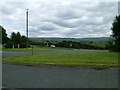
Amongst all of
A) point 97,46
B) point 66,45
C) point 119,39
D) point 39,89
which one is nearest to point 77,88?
point 39,89

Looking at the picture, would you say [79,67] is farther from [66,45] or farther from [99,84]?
[66,45]

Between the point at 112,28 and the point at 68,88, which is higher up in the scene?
the point at 112,28

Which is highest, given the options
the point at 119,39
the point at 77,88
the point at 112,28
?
the point at 112,28

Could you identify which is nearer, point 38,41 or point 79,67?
point 79,67

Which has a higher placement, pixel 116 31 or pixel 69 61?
pixel 116 31

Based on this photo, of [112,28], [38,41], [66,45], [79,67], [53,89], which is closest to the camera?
[53,89]

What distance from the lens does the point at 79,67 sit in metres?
7.61

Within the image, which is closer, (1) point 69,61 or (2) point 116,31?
(1) point 69,61

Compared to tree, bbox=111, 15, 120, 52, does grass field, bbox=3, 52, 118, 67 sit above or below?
below

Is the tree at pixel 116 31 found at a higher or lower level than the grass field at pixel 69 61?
higher

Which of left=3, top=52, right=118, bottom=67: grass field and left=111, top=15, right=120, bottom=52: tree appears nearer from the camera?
left=3, top=52, right=118, bottom=67: grass field

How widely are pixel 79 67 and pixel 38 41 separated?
2112 inches

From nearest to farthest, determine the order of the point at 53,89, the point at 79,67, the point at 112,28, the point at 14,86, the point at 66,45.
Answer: the point at 53,89, the point at 14,86, the point at 79,67, the point at 112,28, the point at 66,45

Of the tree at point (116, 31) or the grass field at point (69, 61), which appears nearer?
the grass field at point (69, 61)
